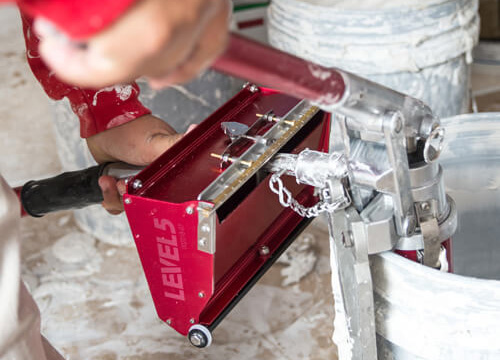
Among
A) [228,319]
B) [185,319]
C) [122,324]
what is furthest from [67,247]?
[185,319]

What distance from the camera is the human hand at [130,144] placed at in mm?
1040

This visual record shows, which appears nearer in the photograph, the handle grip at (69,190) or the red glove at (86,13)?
the red glove at (86,13)

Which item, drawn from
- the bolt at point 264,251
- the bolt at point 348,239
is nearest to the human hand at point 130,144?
the bolt at point 264,251

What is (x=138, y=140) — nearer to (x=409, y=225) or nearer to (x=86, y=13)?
(x=409, y=225)

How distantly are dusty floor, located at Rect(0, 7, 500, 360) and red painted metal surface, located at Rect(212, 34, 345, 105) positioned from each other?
0.83 metres

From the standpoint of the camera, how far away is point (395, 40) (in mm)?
1322

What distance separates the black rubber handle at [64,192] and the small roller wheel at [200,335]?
303mm

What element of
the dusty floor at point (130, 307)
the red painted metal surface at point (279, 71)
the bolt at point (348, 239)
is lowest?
the dusty floor at point (130, 307)

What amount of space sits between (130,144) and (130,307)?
0.56 m

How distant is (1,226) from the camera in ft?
2.14

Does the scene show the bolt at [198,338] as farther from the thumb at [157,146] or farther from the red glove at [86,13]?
the red glove at [86,13]

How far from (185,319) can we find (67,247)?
2.85 feet

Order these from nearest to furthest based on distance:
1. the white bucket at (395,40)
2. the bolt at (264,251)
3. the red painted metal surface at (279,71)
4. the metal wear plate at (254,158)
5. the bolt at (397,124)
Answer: the red painted metal surface at (279,71) < the bolt at (397,124) < the metal wear plate at (254,158) < the bolt at (264,251) < the white bucket at (395,40)

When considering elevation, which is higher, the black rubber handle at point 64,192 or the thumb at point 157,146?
the thumb at point 157,146
